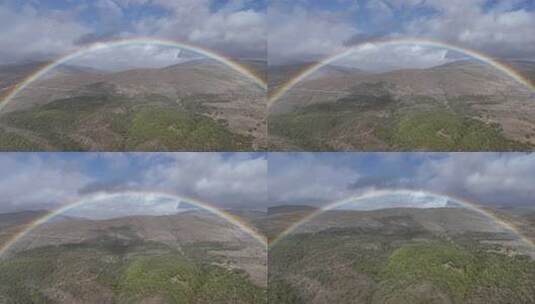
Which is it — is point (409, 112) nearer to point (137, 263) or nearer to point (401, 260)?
point (401, 260)

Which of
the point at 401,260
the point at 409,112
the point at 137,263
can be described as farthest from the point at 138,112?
the point at 401,260

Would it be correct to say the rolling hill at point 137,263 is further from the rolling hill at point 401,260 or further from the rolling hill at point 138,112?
the rolling hill at point 138,112

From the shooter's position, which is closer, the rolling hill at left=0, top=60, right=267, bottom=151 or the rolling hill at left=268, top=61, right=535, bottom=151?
the rolling hill at left=0, top=60, right=267, bottom=151

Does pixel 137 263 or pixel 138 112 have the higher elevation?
pixel 138 112

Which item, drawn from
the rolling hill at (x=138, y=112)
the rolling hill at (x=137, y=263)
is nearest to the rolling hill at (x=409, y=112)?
the rolling hill at (x=138, y=112)

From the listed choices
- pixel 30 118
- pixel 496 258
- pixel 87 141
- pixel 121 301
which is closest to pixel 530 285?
pixel 496 258

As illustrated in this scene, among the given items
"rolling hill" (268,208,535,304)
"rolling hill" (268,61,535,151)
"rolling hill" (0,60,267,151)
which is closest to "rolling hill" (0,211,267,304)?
"rolling hill" (268,208,535,304)

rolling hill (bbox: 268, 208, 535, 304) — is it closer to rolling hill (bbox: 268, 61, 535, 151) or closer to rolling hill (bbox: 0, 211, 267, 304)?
rolling hill (bbox: 0, 211, 267, 304)

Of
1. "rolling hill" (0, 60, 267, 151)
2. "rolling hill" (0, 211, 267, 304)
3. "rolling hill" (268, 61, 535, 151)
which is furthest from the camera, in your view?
"rolling hill" (268, 61, 535, 151)

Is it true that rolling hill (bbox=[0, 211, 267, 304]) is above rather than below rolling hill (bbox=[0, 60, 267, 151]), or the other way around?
below

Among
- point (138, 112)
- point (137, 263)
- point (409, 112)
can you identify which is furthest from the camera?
point (409, 112)

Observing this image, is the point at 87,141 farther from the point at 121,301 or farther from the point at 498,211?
the point at 498,211
